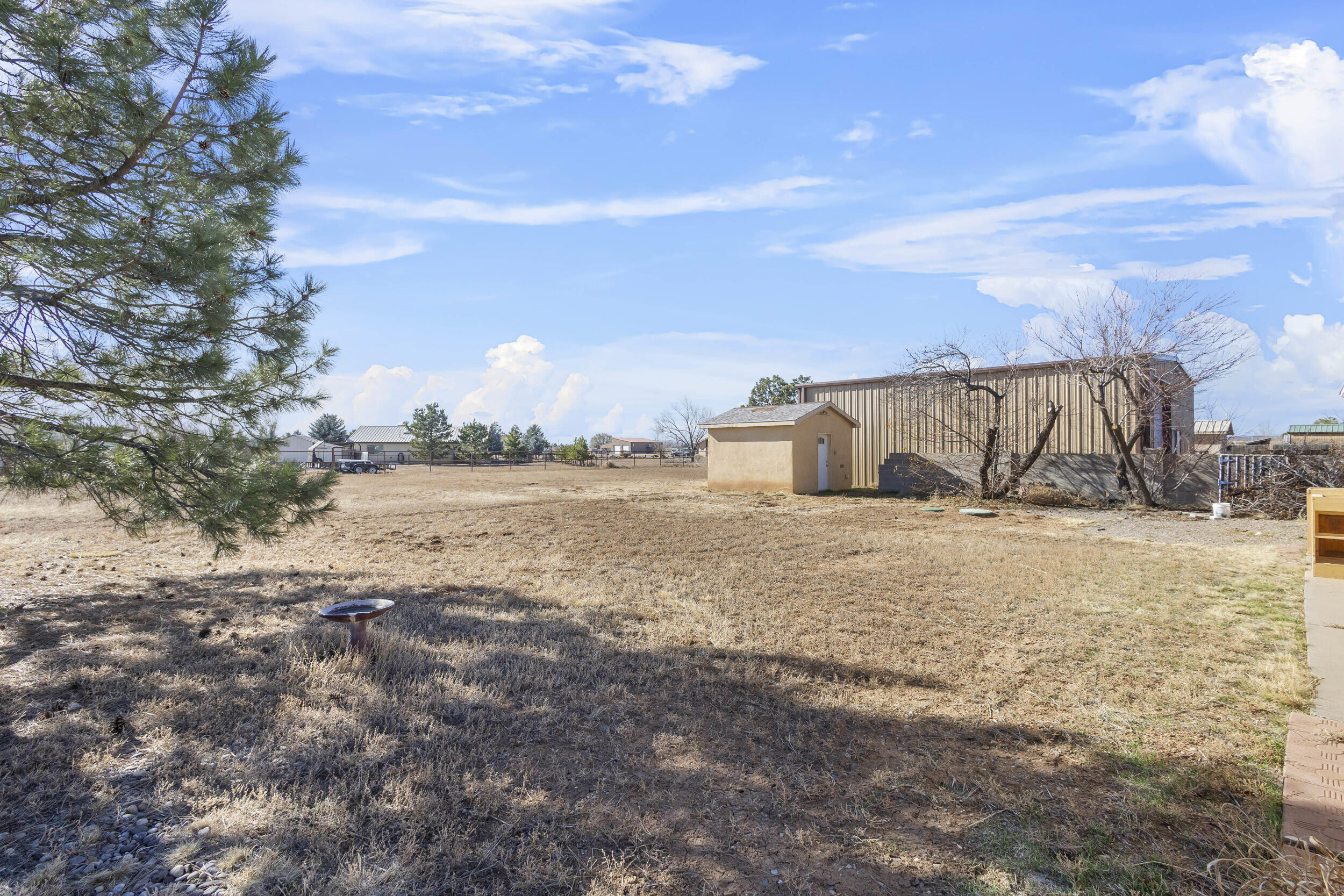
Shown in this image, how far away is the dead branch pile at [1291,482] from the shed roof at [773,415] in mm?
9850

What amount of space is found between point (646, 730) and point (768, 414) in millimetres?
17190

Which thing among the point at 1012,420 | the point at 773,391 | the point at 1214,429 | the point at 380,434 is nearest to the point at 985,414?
the point at 1012,420

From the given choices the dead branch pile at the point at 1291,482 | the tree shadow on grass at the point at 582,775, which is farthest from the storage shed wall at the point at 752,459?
the tree shadow on grass at the point at 582,775

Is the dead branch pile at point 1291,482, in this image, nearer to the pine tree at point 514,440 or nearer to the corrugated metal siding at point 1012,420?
the corrugated metal siding at point 1012,420

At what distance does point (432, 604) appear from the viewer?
19.8 ft

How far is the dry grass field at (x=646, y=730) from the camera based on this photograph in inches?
94.7

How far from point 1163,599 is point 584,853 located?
6383mm

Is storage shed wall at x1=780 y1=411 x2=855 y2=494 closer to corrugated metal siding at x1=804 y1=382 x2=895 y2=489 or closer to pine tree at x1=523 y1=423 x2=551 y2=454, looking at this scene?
corrugated metal siding at x1=804 y1=382 x2=895 y2=489

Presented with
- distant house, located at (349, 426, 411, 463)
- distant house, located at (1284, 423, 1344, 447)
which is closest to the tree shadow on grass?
distant house, located at (1284, 423, 1344, 447)

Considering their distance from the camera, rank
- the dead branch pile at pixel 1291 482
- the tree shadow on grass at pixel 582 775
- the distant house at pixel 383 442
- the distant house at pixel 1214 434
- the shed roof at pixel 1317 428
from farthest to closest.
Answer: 1. the distant house at pixel 383 442
2. the shed roof at pixel 1317 428
3. the distant house at pixel 1214 434
4. the dead branch pile at pixel 1291 482
5. the tree shadow on grass at pixel 582 775

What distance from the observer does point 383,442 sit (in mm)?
65062

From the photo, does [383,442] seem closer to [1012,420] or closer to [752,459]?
[752,459]

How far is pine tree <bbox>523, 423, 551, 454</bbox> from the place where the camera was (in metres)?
60.2

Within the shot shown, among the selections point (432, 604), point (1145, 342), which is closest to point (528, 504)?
point (432, 604)
